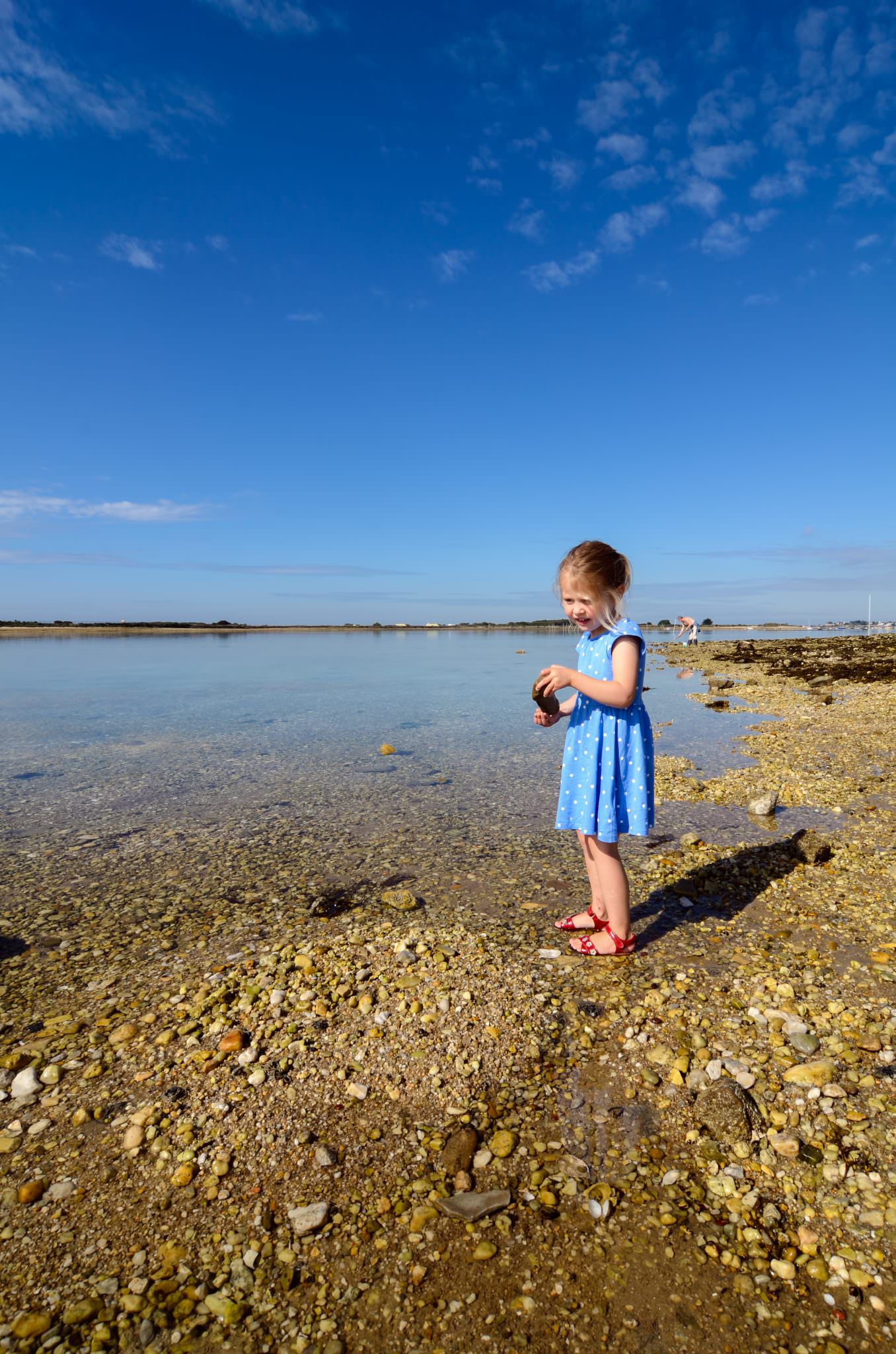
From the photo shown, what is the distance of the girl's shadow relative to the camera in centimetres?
604

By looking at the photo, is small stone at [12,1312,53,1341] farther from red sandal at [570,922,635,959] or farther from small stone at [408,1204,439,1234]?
red sandal at [570,922,635,959]

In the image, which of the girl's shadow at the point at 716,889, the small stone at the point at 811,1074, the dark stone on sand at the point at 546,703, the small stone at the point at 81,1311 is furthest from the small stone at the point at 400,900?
the small stone at the point at 81,1311

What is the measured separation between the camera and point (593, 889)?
5.64m

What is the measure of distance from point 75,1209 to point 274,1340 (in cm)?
116

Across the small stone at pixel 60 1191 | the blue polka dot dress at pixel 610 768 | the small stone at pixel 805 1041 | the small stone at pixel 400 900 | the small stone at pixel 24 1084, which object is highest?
the blue polka dot dress at pixel 610 768

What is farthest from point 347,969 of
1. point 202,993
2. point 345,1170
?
point 345,1170

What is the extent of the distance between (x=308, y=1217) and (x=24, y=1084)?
6.60ft

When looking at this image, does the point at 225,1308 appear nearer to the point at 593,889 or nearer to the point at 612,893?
the point at 612,893

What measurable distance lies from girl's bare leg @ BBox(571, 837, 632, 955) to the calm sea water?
393 centimetres

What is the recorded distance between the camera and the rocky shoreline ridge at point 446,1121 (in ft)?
8.46

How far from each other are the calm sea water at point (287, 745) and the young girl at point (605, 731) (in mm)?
4011

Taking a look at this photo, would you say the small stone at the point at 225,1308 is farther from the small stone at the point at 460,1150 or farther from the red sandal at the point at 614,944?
the red sandal at the point at 614,944

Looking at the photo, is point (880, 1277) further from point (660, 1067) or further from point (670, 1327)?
point (660, 1067)

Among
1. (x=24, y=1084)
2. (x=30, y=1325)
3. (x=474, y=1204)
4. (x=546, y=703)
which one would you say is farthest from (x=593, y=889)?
(x=30, y=1325)
